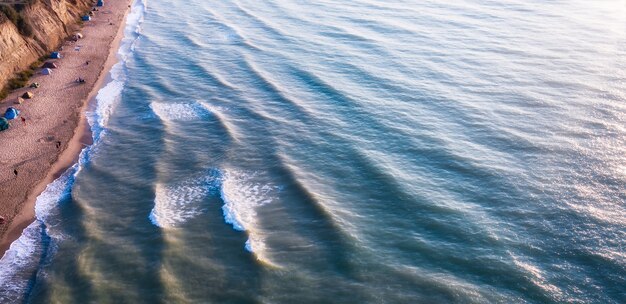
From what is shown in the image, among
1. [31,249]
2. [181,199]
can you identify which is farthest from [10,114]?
[181,199]

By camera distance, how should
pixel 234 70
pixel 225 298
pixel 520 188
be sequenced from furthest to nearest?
pixel 234 70, pixel 520 188, pixel 225 298

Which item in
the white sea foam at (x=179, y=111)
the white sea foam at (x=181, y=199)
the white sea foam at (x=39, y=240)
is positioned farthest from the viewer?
Answer: the white sea foam at (x=179, y=111)

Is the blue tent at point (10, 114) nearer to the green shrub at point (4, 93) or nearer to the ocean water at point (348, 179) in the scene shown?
the green shrub at point (4, 93)

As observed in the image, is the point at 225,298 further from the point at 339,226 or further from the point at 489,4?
the point at 489,4

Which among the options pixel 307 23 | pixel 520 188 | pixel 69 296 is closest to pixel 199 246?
pixel 69 296

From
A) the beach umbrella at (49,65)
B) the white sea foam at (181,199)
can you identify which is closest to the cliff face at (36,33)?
the beach umbrella at (49,65)

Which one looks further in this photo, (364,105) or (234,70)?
(234,70)
